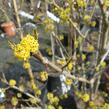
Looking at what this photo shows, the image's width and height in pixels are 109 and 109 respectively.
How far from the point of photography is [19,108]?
3.32 meters

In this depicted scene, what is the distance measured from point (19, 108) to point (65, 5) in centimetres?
131

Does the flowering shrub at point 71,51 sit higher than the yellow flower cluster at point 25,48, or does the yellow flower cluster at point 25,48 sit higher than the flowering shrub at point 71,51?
the yellow flower cluster at point 25,48

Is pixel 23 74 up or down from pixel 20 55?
down

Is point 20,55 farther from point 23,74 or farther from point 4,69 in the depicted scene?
point 4,69

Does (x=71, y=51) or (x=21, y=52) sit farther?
(x=71, y=51)

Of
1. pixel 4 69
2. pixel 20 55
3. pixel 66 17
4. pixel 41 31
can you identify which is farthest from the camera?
pixel 41 31

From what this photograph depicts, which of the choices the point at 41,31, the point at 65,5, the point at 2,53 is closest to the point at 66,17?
the point at 65,5

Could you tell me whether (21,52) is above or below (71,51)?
above

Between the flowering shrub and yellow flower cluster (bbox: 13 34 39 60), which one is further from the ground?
yellow flower cluster (bbox: 13 34 39 60)

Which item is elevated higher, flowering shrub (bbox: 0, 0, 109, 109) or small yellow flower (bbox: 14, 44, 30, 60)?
small yellow flower (bbox: 14, 44, 30, 60)

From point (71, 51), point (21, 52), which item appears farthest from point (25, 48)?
point (71, 51)

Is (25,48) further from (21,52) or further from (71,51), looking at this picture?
(71,51)

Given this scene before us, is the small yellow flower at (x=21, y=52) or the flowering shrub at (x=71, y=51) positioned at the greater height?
the small yellow flower at (x=21, y=52)

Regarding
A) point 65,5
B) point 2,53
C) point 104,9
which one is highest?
point 104,9
